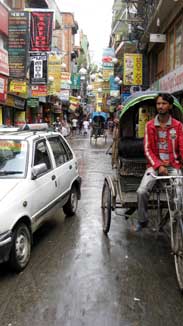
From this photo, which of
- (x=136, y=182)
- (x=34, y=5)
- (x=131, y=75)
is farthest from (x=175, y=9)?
(x=34, y=5)

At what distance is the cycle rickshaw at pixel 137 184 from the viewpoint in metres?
4.35

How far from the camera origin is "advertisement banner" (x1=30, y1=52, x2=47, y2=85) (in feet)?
71.1

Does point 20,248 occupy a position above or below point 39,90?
below

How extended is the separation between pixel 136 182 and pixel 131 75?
16452 millimetres

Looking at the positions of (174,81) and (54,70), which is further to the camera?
(54,70)

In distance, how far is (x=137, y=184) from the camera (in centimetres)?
634

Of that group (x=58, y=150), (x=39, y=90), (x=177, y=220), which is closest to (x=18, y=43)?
(x=39, y=90)

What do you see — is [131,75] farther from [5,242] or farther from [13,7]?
[5,242]

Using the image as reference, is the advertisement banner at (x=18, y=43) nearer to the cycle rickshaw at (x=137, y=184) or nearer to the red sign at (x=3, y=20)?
the red sign at (x=3, y=20)

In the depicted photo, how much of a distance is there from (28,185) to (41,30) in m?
14.2

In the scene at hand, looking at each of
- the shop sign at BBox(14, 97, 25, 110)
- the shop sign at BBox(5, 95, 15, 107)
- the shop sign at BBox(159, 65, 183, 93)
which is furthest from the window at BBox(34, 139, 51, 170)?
the shop sign at BBox(14, 97, 25, 110)

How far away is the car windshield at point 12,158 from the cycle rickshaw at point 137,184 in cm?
148

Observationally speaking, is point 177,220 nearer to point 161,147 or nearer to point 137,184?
point 161,147

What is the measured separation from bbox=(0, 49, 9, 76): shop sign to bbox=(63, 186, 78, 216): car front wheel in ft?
39.9
